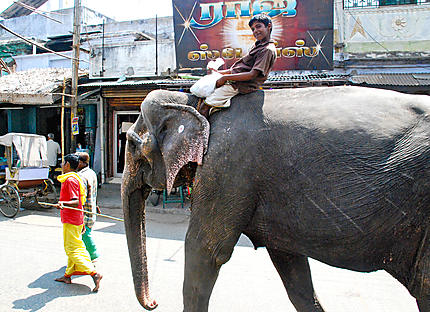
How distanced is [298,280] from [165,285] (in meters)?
2.04

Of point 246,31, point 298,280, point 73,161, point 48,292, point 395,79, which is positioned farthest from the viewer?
point 246,31

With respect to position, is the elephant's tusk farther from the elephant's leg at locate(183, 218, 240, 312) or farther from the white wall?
the white wall

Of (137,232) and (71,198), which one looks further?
(71,198)

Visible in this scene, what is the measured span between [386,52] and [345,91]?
866cm

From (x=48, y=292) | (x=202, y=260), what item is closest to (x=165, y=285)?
(x=48, y=292)

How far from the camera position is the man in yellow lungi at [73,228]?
436 centimetres

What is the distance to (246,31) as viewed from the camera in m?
10.2

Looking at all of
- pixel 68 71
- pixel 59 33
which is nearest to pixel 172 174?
pixel 68 71

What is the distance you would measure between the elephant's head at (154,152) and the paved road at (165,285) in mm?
1260

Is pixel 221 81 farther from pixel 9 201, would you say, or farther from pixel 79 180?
pixel 9 201

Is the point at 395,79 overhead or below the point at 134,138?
overhead

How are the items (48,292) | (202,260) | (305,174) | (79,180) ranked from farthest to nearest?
(79,180) → (48,292) → (202,260) → (305,174)

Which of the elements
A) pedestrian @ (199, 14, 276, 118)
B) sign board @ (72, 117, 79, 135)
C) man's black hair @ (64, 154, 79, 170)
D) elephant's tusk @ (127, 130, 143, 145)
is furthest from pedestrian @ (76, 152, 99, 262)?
sign board @ (72, 117, 79, 135)

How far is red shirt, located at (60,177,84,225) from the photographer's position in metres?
4.50
